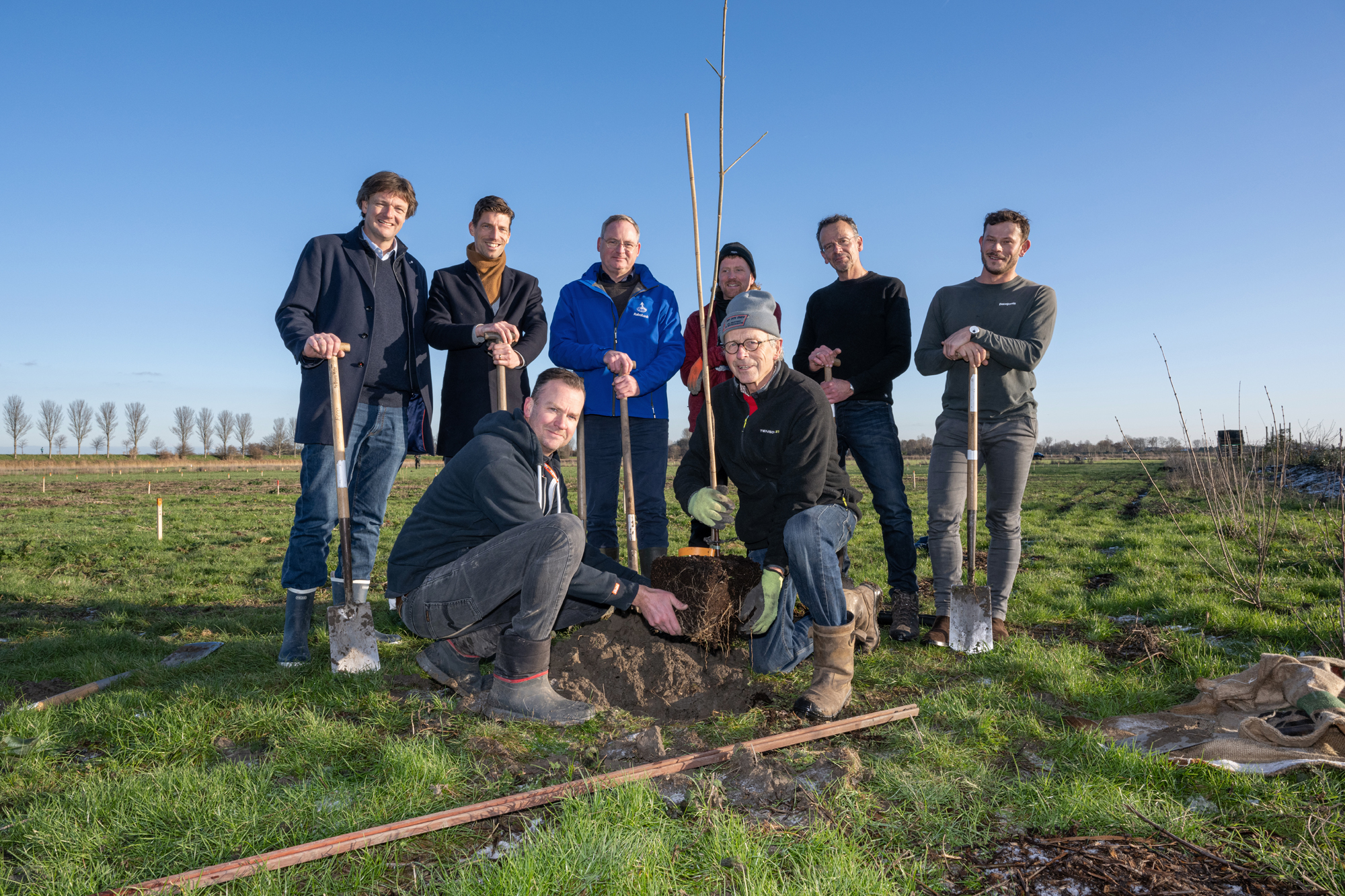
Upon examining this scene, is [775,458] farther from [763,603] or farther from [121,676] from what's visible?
[121,676]

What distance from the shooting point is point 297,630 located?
4.22 meters

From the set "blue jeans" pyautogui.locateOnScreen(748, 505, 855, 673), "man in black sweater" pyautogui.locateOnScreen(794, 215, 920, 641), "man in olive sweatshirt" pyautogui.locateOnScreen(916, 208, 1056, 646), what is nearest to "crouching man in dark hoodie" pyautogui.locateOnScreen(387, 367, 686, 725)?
"blue jeans" pyautogui.locateOnScreen(748, 505, 855, 673)

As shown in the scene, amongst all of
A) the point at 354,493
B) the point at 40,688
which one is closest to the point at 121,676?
the point at 40,688

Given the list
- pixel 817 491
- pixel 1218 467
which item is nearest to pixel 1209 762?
pixel 817 491

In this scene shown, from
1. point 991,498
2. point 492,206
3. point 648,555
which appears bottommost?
point 648,555

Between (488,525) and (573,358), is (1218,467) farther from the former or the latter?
(488,525)

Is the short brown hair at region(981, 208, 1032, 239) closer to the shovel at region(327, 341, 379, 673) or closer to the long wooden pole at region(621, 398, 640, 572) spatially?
the long wooden pole at region(621, 398, 640, 572)

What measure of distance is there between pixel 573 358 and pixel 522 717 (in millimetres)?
2527

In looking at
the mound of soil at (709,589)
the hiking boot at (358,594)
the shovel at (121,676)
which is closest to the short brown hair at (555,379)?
the mound of soil at (709,589)

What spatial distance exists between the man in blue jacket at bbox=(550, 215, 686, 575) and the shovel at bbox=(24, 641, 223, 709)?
2754mm

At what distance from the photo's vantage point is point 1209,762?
2594 mm

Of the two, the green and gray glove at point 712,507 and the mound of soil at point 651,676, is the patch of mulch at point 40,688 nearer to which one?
the mound of soil at point 651,676

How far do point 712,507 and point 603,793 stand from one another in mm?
1779

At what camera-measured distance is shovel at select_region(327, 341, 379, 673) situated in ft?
12.9
